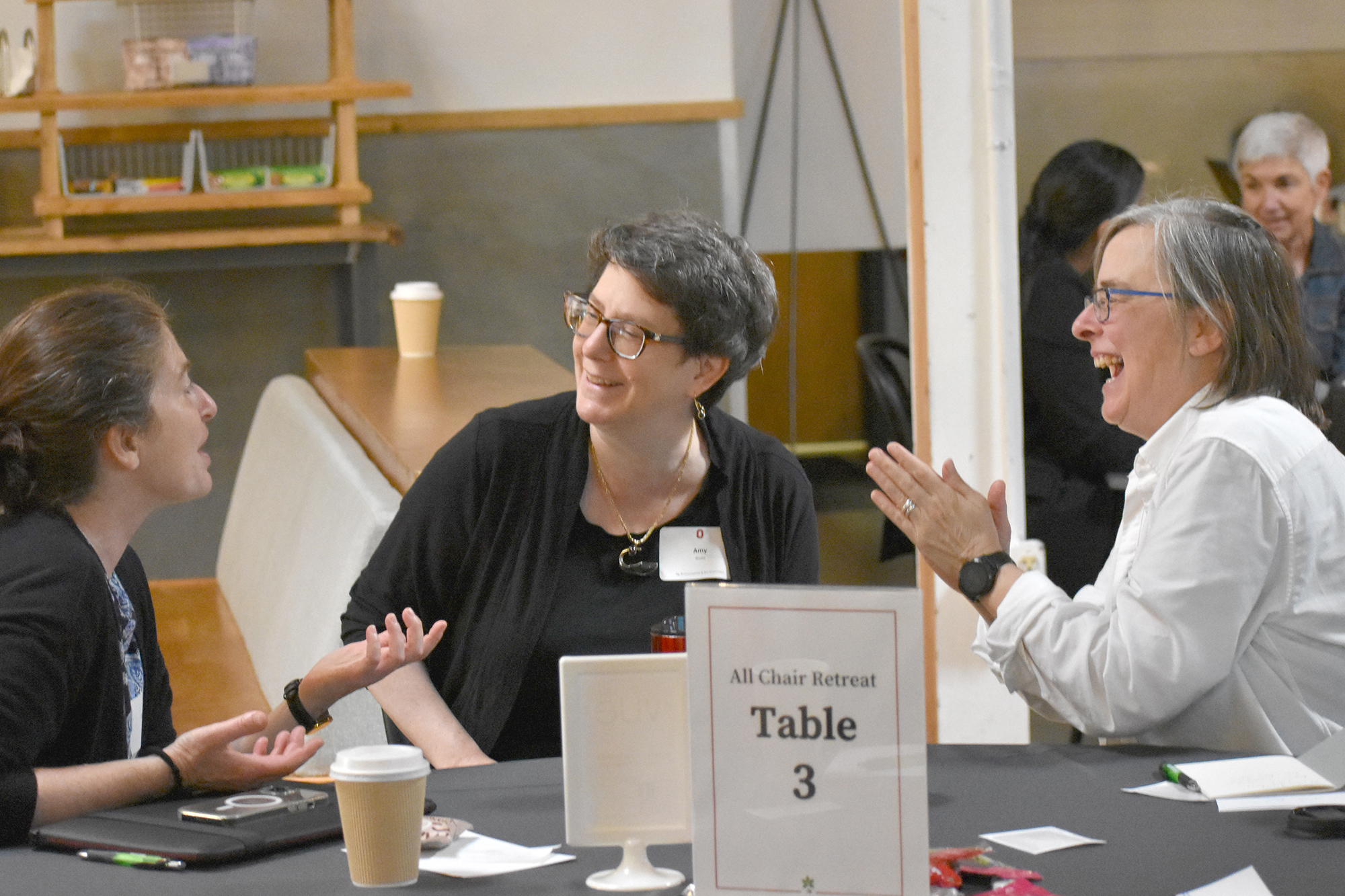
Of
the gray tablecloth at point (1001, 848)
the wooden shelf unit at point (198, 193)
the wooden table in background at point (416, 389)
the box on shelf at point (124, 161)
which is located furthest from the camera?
the box on shelf at point (124, 161)

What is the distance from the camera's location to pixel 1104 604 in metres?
1.64

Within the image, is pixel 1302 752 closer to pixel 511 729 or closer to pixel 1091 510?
pixel 511 729

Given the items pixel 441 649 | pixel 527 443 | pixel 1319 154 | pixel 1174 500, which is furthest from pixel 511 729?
pixel 1319 154

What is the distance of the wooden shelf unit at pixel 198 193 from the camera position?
4051mm

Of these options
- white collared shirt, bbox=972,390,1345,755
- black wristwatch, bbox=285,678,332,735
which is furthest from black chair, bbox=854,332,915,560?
black wristwatch, bbox=285,678,332,735

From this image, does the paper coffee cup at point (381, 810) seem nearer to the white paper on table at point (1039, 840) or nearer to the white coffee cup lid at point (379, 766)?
the white coffee cup lid at point (379, 766)

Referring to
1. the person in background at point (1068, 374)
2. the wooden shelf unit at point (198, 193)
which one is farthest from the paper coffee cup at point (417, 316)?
the person in background at point (1068, 374)

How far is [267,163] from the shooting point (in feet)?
14.6

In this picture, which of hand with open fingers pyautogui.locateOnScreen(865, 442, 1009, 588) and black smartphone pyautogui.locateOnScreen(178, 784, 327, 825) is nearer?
black smartphone pyautogui.locateOnScreen(178, 784, 327, 825)

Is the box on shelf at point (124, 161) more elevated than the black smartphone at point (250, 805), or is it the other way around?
the box on shelf at point (124, 161)

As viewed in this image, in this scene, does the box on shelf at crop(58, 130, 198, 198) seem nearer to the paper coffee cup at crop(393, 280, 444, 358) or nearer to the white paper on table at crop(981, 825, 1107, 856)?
the paper coffee cup at crop(393, 280, 444, 358)

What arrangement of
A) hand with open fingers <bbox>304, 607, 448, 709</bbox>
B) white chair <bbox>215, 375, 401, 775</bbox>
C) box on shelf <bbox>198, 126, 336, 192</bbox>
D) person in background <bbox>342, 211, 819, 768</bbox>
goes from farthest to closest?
1. box on shelf <bbox>198, 126, 336, 192</bbox>
2. white chair <bbox>215, 375, 401, 775</bbox>
3. person in background <bbox>342, 211, 819, 768</bbox>
4. hand with open fingers <bbox>304, 607, 448, 709</bbox>

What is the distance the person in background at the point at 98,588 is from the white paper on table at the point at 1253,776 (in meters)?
0.72

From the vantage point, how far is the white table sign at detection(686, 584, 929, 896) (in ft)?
3.29
